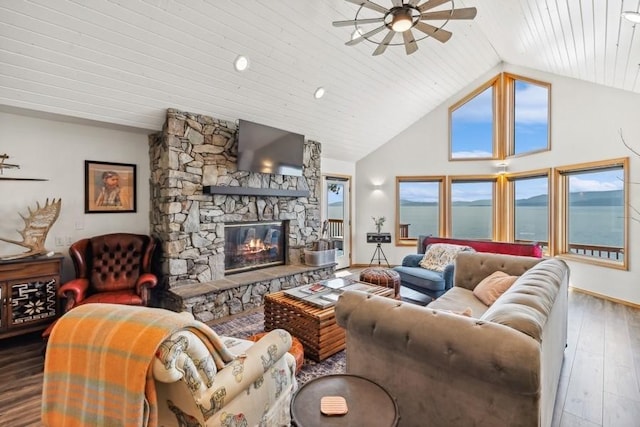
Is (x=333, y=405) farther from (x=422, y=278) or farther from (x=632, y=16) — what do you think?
(x=632, y=16)

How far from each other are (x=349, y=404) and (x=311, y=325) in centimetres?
148

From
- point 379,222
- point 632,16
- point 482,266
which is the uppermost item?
point 632,16

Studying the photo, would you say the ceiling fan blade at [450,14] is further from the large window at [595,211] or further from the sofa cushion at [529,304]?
the large window at [595,211]

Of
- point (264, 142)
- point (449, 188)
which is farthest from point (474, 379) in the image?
point (449, 188)

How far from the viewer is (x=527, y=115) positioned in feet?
19.8

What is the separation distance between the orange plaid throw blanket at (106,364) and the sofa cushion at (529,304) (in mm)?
1376

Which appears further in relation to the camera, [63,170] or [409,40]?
[63,170]

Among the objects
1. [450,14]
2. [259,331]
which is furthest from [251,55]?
[259,331]

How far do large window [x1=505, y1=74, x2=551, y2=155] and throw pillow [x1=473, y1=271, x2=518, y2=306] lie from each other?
3.89 meters

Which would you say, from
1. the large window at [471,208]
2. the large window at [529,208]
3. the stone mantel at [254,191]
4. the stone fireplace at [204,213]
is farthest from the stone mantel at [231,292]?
the large window at [529,208]

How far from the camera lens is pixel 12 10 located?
2.40 m

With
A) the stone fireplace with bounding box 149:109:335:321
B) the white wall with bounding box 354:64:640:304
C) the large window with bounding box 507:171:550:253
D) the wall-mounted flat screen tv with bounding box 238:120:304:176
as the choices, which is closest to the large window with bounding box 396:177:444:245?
the white wall with bounding box 354:64:640:304

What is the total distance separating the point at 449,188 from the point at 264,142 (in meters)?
4.29

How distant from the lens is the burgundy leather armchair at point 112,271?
3203 mm
